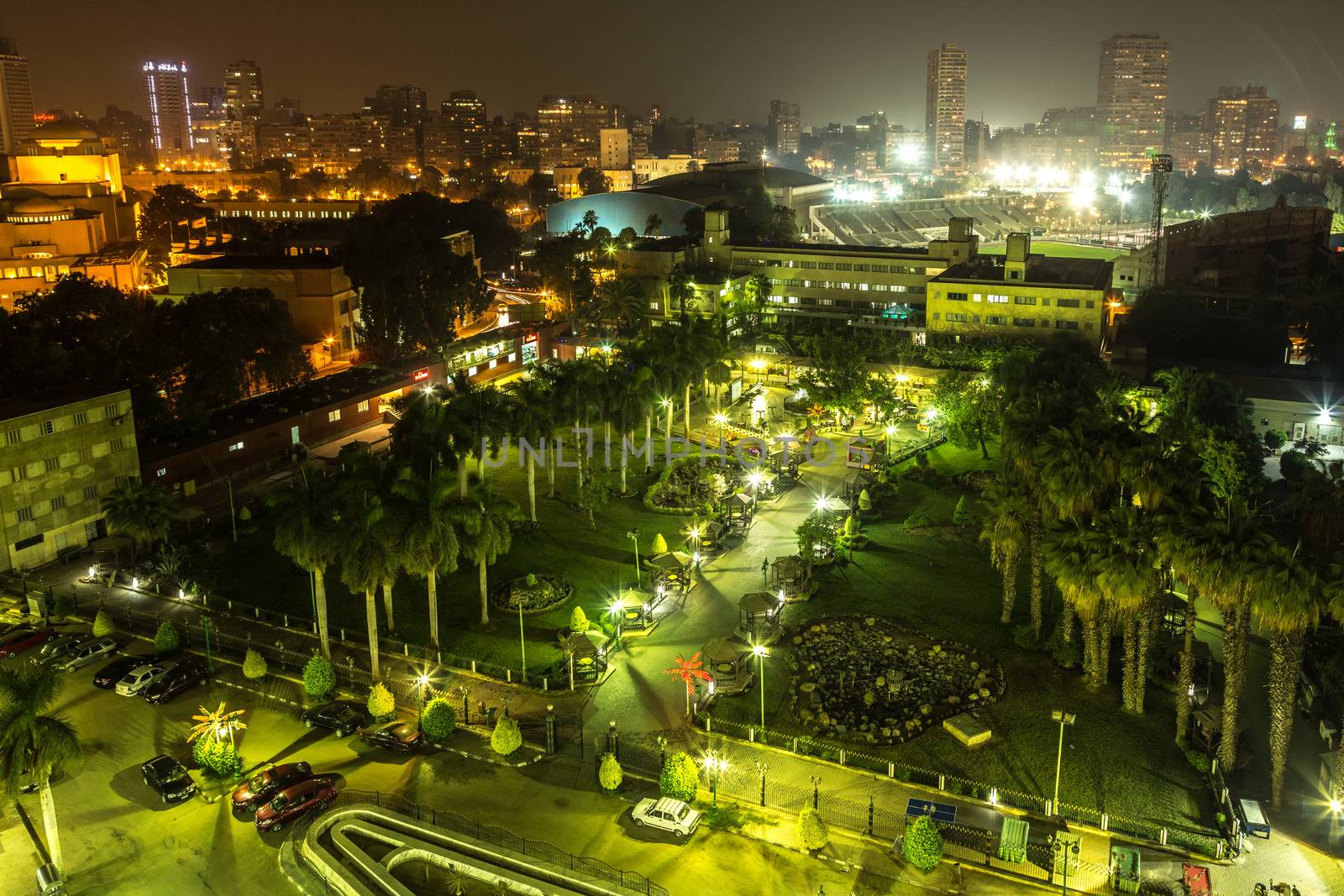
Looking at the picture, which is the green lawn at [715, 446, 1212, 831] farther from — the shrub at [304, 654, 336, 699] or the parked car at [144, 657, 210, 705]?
the parked car at [144, 657, 210, 705]

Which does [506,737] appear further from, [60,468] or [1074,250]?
[1074,250]

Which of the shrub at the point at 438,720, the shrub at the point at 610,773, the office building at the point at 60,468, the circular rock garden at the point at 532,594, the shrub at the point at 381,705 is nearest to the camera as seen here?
the shrub at the point at 610,773

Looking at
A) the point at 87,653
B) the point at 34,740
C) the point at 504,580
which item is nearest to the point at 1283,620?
the point at 504,580

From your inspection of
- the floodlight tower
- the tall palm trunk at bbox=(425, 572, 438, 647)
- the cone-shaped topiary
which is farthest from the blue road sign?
the floodlight tower

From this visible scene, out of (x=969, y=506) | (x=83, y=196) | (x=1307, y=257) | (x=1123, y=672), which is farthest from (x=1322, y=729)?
(x=83, y=196)

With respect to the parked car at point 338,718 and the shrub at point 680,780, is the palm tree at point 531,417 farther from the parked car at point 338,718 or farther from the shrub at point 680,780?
the shrub at point 680,780

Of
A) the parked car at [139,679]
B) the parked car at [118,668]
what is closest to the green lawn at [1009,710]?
the parked car at [139,679]
